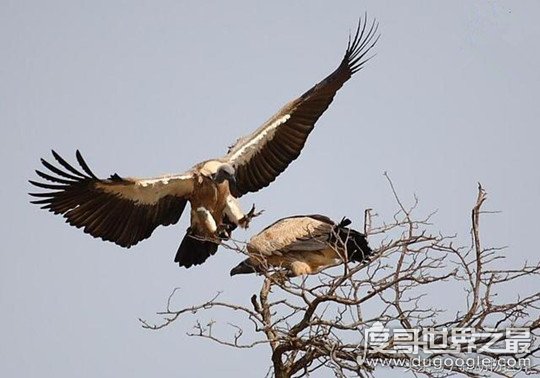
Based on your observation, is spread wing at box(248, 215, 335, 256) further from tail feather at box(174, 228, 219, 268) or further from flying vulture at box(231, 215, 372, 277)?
tail feather at box(174, 228, 219, 268)

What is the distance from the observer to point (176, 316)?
5.55 meters

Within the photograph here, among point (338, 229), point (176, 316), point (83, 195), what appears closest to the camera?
point (176, 316)

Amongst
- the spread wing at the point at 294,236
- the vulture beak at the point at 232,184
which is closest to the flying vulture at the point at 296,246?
the spread wing at the point at 294,236

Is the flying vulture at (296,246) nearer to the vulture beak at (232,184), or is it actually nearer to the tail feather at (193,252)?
the tail feather at (193,252)

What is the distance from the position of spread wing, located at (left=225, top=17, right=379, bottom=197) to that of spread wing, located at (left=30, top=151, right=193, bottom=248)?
540 mm

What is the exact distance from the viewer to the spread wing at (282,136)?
787 centimetres

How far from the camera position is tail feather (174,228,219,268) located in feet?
23.8

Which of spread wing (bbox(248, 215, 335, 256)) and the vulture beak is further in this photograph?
the vulture beak

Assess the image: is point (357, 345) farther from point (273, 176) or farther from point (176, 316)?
point (273, 176)

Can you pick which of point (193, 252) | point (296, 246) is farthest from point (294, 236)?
point (193, 252)

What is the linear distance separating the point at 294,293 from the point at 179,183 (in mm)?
2390

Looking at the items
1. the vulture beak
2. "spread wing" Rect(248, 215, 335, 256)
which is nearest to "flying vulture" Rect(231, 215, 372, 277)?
"spread wing" Rect(248, 215, 335, 256)

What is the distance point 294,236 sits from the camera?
6.42 metres

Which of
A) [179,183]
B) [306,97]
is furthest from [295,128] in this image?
[179,183]
